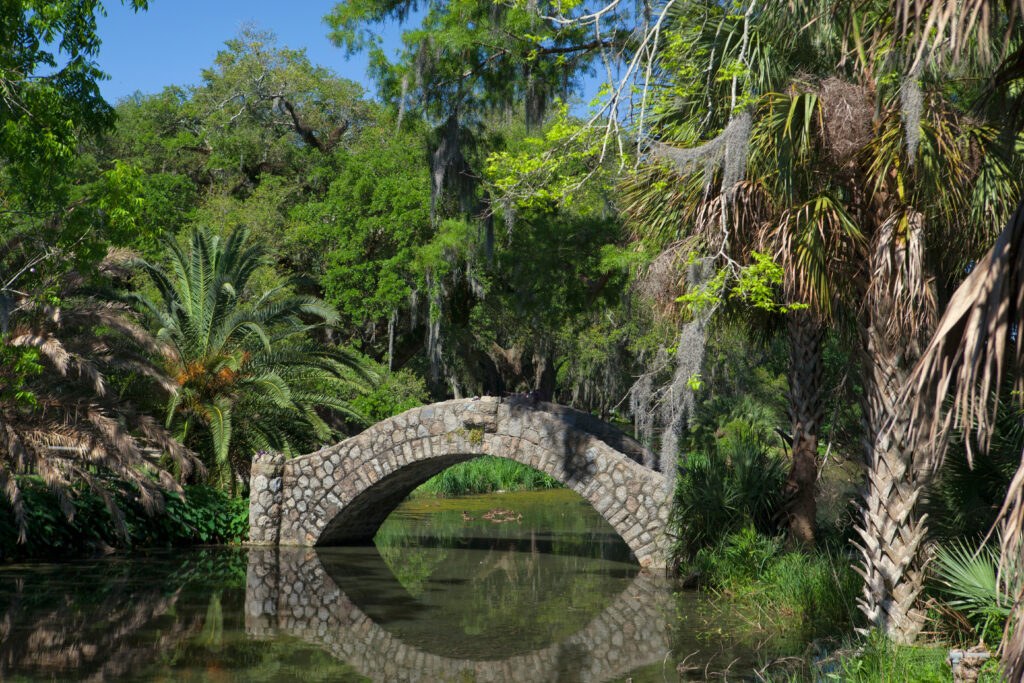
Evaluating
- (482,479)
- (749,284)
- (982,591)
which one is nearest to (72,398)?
(749,284)

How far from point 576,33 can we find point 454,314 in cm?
1188

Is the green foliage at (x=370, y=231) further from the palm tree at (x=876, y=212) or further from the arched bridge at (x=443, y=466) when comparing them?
the palm tree at (x=876, y=212)

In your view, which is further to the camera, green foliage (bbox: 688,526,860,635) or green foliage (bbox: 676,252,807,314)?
green foliage (bbox: 688,526,860,635)

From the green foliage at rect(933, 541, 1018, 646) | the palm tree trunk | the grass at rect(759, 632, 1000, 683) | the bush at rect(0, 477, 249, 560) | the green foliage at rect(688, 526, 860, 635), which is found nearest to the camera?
the grass at rect(759, 632, 1000, 683)

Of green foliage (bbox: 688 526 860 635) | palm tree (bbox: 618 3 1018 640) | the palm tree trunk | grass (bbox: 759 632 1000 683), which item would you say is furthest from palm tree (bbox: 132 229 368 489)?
the palm tree trunk

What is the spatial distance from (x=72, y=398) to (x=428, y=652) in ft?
26.4

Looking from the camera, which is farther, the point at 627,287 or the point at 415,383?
the point at 415,383

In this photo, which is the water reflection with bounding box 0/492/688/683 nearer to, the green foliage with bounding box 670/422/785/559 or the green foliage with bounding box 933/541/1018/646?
the green foliage with bounding box 670/422/785/559

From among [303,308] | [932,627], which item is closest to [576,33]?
[303,308]

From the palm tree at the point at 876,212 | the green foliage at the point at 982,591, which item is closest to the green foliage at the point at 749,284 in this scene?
the palm tree at the point at 876,212

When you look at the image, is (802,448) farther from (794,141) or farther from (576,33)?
(576,33)

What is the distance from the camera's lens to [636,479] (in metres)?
14.0

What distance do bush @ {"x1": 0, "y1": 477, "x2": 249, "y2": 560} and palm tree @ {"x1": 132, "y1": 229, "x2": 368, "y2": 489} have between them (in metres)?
0.72

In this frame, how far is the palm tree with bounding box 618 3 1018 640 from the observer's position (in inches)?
307
